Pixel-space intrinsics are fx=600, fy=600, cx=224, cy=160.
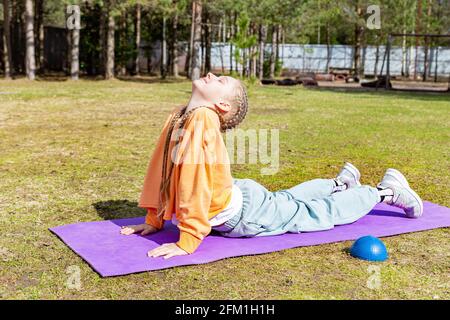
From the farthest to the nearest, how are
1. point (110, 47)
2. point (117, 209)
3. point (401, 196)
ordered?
point (110, 47)
point (117, 209)
point (401, 196)

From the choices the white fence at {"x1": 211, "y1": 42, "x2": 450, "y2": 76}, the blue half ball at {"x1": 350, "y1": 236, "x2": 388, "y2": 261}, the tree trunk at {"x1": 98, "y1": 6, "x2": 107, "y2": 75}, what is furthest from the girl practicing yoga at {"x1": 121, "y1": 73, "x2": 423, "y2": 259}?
the white fence at {"x1": 211, "y1": 42, "x2": 450, "y2": 76}

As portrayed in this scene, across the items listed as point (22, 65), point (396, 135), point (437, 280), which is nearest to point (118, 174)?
point (437, 280)

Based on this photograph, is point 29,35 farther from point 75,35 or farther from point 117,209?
point 117,209

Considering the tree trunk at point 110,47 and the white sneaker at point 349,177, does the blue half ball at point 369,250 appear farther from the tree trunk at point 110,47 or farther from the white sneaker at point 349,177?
the tree trunk at point 110,47

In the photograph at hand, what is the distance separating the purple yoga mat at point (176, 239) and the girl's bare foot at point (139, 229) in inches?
1.8

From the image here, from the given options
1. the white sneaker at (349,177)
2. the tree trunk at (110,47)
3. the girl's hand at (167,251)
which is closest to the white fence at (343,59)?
the tree trunk at (110,47)

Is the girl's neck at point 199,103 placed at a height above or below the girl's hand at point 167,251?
above

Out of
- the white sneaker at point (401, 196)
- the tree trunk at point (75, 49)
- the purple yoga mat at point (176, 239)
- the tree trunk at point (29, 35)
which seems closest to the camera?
the purple yoga mat at point (176, 239)

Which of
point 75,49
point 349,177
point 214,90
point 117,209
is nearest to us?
point 214,90

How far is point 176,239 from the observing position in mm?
4500

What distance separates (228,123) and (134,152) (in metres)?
4.40

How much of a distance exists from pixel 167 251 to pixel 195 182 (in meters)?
0.51

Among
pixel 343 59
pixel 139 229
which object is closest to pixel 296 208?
pixel 139 229

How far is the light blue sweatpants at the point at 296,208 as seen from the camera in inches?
177
